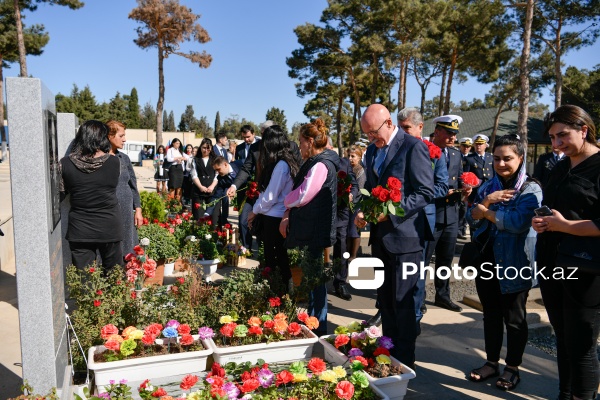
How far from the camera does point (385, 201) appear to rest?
3.10 m

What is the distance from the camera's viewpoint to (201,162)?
8.30 m

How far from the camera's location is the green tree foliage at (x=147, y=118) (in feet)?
253

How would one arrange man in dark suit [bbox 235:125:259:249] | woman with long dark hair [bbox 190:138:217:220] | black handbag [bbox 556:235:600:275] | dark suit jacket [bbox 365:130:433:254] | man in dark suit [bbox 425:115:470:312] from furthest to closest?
woman with long dark hair [bbox 190:138:217:220], man in dark suit [bbox 235:125:259:249], man in dark suit [bbox 425:115:470:312], dark suit jacket [bbox 365:130:433:254], black handbag [bbox 556:235:600:275]

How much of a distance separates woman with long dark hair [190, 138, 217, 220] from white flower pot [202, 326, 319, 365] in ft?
16.2

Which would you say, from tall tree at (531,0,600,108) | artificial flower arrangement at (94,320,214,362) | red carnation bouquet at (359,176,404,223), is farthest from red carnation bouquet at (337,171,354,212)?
tall tree at (531,0,600,108)

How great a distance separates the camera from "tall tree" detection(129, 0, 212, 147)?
2788 cm

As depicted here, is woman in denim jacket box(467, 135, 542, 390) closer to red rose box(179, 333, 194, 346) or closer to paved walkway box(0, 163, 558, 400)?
paved walkway box(0, 163, 558, 400)

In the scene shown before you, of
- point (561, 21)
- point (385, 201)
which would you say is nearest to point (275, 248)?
point (385, 201)

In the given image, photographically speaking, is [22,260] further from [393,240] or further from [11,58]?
[11,58]

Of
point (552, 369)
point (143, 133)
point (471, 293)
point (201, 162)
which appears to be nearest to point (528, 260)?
point (552, 369)

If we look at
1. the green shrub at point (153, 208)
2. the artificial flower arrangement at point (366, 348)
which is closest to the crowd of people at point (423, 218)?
the artificial flower arrangement at point (366, 348)

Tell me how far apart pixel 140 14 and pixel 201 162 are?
2298 centimetres

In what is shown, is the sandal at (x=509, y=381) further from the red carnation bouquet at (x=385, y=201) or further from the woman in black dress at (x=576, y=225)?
the red carnation bouquet at (x=385, y=201)

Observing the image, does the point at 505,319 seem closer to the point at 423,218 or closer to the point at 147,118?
the point at 423,218
